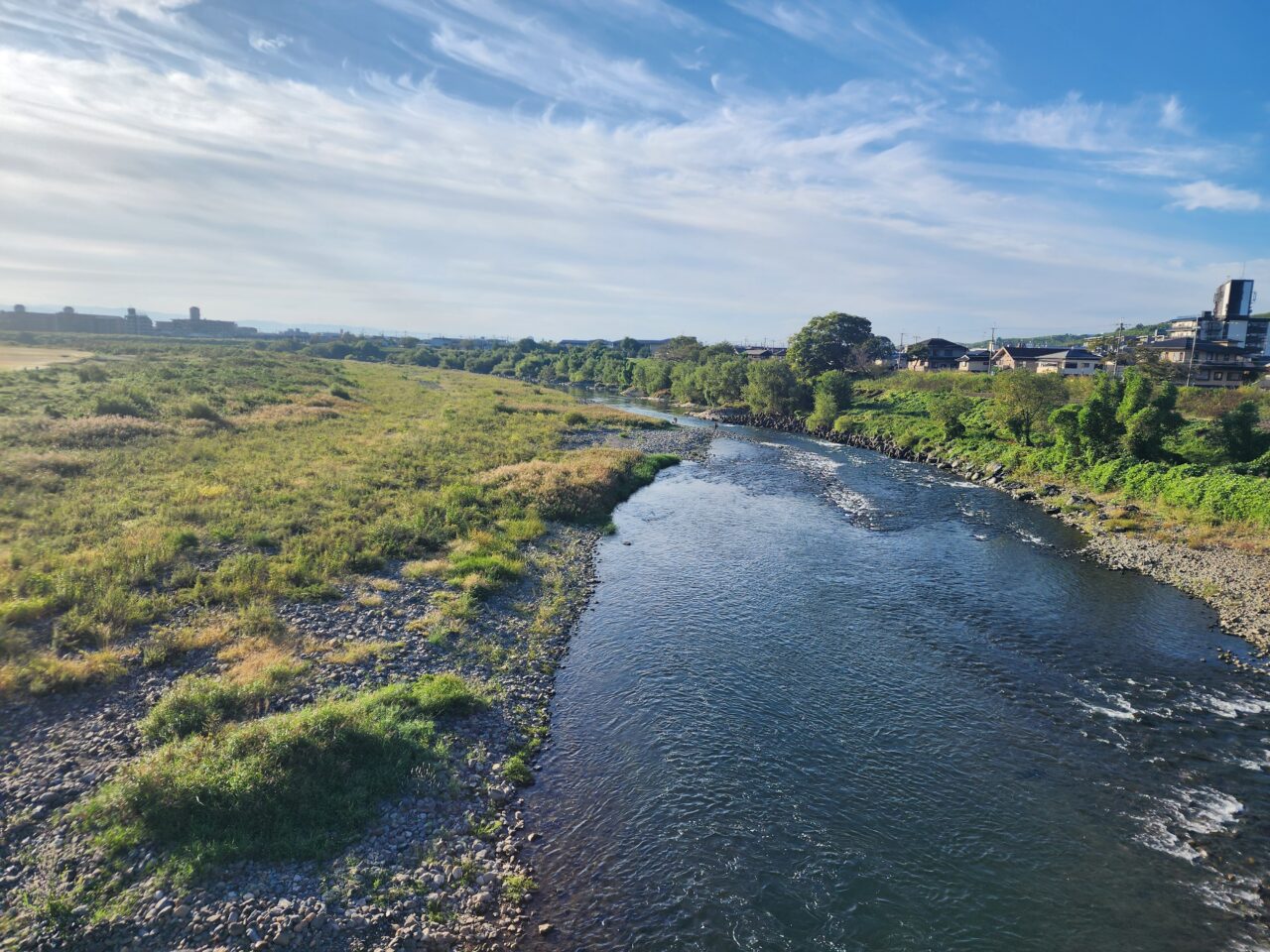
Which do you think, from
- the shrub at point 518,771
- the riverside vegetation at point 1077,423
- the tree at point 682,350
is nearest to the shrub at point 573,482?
the shrub at point 518,771

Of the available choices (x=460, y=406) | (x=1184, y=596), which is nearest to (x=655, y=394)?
(x=460, y=406)

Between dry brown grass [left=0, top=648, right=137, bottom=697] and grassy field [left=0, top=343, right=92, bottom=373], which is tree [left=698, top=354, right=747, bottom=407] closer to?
grassy field [left=0, top=343, right=92, bottom=373]

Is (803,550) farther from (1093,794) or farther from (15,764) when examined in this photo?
(15,764)

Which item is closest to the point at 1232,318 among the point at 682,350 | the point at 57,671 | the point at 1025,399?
the point at 1025,399

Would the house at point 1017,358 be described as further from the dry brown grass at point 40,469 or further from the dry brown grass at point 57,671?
the dry brown grass at point 40,469

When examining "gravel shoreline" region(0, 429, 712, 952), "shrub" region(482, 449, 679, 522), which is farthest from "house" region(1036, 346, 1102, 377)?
"gravel shoreline" region(0, 429, 712, 952)

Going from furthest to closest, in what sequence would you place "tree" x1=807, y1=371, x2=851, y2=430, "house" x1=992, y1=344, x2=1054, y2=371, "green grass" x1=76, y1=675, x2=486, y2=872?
"house" x1=992, y1=344, x2=1054, y2=371 < "tree" x1=807, y1=371, x2=851, y2=430 < "green grass" x1=76, y1=675, x2=486, y2=872
